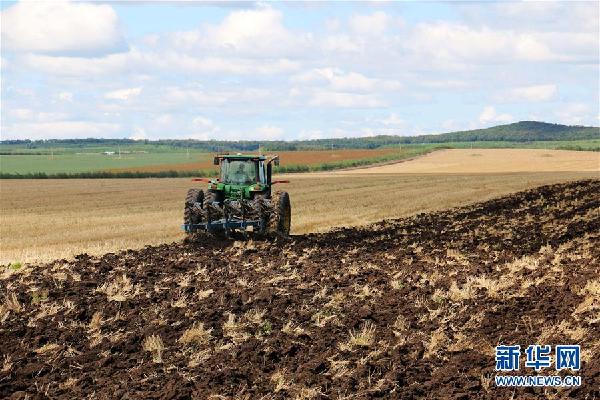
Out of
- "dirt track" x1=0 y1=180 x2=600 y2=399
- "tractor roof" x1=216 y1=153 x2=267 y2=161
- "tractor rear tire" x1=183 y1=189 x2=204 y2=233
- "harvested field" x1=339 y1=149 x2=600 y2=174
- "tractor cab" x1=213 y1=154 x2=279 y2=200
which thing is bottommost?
"harvested field" x1=339 y1=149 x2=600 y2=174

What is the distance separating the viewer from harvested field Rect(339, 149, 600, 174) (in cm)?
7800

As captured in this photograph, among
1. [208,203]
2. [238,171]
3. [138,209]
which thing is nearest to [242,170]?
[238,171]

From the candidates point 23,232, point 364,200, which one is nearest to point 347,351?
point 23,232

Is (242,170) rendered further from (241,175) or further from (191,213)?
(191,213)

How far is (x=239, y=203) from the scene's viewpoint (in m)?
22.1

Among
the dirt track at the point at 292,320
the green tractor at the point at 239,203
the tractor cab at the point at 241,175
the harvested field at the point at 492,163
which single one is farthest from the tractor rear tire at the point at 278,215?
the harvested field at the point at 492,163

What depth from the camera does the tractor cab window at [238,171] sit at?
23078 mm

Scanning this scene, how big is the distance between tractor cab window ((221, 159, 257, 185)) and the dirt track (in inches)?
137

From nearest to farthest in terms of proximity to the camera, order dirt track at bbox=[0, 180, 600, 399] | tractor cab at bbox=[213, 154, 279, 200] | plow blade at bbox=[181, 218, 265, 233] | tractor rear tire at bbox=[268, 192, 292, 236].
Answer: dirt track at bbox=[0, 180, 600, 399] → tractor rear tire at bbox=[268, 192, 292, 236] → plow blade at bbox=[181, 218, 265, 233] → tractor cab at bbox=[213, 154, 279, 200]

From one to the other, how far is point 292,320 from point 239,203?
34.2 ft

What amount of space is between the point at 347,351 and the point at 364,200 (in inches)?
1180

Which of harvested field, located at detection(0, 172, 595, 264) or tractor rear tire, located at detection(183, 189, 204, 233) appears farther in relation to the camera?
harvested field, located at detection(0, 172, 595, 264)

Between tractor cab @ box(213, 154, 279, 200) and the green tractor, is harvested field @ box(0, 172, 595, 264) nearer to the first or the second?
the green tractor

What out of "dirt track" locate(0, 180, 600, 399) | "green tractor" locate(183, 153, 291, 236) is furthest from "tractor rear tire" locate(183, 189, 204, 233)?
"dirt track" locate(0, 180, 600, 399)
